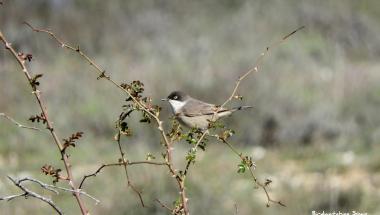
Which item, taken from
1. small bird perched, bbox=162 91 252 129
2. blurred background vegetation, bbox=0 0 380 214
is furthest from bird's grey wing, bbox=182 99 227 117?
blurred background vegetation, bbox=0 0 380 214

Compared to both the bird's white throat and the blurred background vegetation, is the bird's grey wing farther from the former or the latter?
the blurred background vegetation

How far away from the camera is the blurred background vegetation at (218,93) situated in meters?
8.97

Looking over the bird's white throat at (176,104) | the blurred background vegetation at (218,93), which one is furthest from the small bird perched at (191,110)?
the blurred background vegetation at (218,93)

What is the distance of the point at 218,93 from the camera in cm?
1462

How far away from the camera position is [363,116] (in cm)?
1334

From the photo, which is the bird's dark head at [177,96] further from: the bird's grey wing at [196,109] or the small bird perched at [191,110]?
the bird's grey wing at [196,109]

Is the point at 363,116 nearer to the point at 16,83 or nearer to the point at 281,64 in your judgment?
the point at 281,64

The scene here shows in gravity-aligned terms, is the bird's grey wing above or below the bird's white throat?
below

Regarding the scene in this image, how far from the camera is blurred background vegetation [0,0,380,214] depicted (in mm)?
8969

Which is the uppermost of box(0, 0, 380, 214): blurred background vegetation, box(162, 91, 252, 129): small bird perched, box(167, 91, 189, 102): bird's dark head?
box(0, 0, 380, 214): blurred background vegetation

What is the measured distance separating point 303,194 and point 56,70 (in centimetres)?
1173

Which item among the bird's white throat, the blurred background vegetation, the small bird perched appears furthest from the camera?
the blurred background vegetation

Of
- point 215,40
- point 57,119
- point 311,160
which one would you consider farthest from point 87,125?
point 215,40

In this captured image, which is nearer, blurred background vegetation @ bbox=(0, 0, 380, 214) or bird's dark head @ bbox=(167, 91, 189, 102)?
bird's dark head @ bbox=(167, 91, 189, 102)
